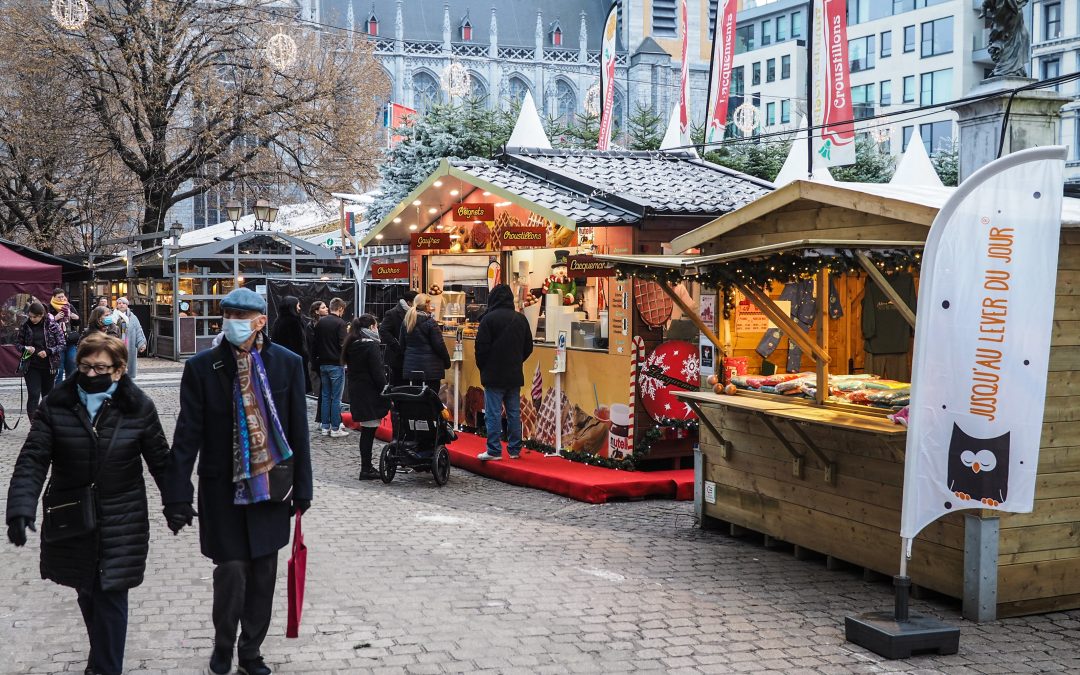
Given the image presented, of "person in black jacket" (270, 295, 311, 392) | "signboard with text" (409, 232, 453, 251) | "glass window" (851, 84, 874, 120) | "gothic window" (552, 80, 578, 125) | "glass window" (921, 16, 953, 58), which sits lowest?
"person in black jacket" (270, 295, 311, 392)

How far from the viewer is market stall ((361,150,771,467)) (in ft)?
37.0

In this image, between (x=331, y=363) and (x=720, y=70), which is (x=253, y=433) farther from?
(x=720, y=70)

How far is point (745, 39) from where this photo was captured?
246ft

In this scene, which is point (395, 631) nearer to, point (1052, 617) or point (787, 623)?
point (787, 623)

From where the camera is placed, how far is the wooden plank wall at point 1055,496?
21.0ft

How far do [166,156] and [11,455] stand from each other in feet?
65.4

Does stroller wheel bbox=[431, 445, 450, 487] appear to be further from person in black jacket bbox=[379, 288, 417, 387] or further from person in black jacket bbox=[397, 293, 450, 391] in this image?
person in black jacket bbox=[379, 288, 417, 387]

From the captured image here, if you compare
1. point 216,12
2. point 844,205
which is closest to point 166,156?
point 216,12

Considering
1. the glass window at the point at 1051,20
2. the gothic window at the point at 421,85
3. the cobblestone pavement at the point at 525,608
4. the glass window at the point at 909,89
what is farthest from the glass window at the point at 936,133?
the cobblestone pavement at the point at 525,608

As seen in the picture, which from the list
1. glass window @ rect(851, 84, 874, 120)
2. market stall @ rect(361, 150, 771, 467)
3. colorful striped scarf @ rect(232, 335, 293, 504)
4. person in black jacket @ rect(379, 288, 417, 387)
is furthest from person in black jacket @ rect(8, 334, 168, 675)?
glass window @ rect(851, 84, 874, 120)

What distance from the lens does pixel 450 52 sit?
294 ft

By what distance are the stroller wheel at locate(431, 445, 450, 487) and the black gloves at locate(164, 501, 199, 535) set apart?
5.97 m

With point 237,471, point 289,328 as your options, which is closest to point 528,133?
point 289,328

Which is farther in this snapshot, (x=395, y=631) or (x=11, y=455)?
(x=11, y=455)
